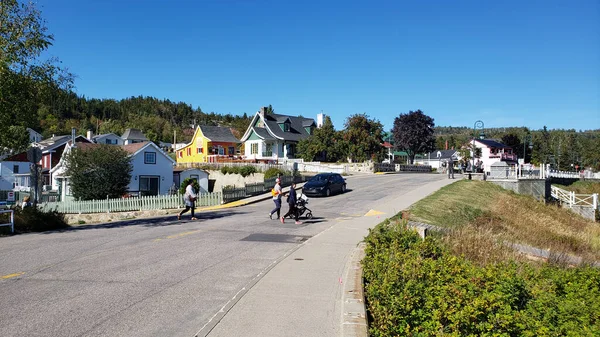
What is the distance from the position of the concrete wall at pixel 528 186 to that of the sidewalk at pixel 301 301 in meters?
33.2

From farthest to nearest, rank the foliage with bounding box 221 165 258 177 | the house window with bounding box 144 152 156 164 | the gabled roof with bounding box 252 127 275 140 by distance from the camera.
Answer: the gabled roof with bounding box 252 127 275 140, the foliage with bounding box 221 165 258 177, the house window with bounding box 144 152 156 164

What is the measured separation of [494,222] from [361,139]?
36570 mm

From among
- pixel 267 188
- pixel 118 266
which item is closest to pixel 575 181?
pixel 267 188

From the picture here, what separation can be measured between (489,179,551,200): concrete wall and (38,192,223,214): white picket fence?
26.8 metres

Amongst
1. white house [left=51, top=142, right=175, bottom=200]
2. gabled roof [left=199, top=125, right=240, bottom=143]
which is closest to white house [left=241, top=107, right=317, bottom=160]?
gabled roof [left=199, top=125, right=240, bottom=143]

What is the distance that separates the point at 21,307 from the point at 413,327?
6049mm

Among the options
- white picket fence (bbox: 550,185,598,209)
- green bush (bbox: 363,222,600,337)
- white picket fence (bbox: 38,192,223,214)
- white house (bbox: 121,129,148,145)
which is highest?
white house (bbox: 121,129,148,145)

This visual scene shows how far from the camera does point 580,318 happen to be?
19.5 feet

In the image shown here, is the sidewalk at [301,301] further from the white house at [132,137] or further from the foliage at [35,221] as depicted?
the white house at [132,137]

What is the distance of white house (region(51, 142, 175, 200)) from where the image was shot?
41938mm

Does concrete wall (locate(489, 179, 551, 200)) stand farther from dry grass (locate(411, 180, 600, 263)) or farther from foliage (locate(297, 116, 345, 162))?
foliage (locate(297, 116, 345, 162))

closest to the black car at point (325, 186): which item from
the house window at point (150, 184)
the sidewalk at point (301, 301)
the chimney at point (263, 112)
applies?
the sidewalk at point (301, 301)

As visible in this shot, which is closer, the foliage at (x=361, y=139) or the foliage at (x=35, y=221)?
the foliage at (x=35, y=221)

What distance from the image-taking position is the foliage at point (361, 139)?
58.8 meters
